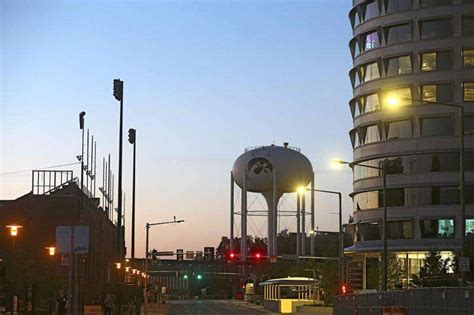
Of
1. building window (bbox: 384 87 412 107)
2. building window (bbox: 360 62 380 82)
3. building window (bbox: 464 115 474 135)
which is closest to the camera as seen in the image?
building window (bbox: 464 115 474 135)

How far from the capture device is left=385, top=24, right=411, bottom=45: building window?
9556 centimetres

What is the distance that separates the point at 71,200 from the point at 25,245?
5594 mm

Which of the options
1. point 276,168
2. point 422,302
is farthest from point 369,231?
point 422,302

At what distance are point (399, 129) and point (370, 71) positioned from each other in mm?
7591

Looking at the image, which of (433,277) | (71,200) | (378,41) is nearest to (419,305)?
(433,277)

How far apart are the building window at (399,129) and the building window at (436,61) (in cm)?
595

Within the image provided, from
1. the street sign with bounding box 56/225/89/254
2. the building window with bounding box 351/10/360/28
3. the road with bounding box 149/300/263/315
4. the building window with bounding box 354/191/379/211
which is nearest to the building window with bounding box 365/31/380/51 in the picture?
the building window with bounding box 351/10/360/28

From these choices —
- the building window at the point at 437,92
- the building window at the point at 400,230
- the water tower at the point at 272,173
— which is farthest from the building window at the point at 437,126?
the water tower at the point at 272,173

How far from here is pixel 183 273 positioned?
193 meters

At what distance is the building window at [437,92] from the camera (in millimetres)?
93062

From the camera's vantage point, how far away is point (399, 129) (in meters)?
96.3

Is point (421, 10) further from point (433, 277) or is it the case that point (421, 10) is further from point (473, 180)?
point (433, 277)

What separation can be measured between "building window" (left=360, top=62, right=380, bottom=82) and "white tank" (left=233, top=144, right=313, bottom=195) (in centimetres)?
3312

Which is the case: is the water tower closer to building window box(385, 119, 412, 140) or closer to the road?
the road
